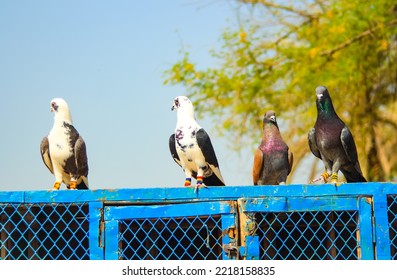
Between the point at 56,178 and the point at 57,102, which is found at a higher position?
the point at 57,102

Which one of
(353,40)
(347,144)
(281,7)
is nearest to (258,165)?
(347,144)

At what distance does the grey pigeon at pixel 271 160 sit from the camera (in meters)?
5.00

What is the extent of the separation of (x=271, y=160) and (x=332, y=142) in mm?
434

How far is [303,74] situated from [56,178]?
272 inches

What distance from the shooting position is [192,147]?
15.7 feet

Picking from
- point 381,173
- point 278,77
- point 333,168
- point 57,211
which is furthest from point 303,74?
point 57,211

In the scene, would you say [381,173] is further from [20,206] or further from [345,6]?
[20,206]

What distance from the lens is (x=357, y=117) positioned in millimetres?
11492

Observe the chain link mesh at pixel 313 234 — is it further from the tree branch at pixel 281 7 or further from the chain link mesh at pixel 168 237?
the tree branch at pixel 281 7

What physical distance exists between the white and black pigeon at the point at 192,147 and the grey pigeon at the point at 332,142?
0.68 m
